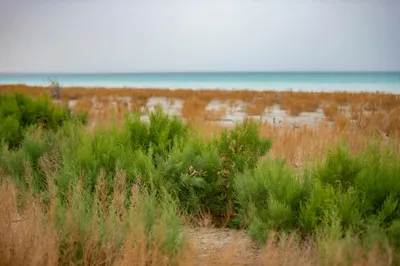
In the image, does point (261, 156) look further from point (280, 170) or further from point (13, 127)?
point (13, 127)

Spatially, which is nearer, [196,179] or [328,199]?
[328,199]

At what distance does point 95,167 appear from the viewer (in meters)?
4.58

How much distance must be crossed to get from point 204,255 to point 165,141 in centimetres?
223

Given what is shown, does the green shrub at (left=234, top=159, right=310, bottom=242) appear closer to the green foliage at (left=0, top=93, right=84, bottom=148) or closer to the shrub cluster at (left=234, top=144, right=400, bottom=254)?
the shrub cluster at (left=234, top=144, right=400, bottom=254)

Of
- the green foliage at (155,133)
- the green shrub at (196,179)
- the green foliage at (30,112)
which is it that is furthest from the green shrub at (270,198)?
the green foliage at (30,112)

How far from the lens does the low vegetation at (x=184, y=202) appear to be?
2.70 m

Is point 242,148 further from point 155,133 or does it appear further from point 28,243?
point 28,243

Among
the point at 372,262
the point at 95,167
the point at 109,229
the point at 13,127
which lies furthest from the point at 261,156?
the point at 13,127

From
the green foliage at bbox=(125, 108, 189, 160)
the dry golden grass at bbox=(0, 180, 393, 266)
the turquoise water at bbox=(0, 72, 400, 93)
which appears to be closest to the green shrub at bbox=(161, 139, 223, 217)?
the green foliage at bbox=(125, 108, 189, 160)

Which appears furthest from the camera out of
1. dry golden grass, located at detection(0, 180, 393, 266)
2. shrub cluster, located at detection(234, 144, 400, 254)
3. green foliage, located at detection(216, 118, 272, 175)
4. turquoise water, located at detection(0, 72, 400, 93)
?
turquoise water, located at detection(0, 72, 400, 93)

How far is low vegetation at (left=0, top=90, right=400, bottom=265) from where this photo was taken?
2.70m

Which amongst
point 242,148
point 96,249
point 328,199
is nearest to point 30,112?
point 242,148

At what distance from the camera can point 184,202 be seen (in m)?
4.43

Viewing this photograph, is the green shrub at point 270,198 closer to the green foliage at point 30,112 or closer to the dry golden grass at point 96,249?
the dry golden grass at point 96,249
